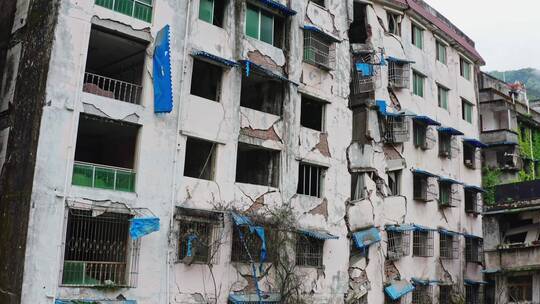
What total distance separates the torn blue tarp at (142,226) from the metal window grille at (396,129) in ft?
36.9

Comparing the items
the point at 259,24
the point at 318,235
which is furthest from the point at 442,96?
the point at 259,24

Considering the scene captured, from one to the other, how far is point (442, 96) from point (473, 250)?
733 cm

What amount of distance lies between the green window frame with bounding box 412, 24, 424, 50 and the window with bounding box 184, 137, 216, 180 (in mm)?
12527

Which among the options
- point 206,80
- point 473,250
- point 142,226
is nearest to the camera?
point 142,226

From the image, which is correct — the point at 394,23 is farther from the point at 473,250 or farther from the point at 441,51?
the point at 473,250

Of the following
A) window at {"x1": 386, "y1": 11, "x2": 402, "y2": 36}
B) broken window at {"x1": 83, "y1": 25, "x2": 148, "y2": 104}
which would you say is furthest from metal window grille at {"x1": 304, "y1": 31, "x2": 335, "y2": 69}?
broken window at {"x1": 83, "y1": 25, "x2": 148, "y2": 104}

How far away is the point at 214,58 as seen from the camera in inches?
658

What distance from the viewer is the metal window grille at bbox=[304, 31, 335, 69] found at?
19875mm

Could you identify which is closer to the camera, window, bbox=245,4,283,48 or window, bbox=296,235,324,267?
window, bbox=245,4,283,48

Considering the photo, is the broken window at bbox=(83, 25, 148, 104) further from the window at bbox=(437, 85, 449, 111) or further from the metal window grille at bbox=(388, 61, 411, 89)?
the window at bbox=(437, 85, 449, 111)

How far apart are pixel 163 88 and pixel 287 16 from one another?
20.8 feet

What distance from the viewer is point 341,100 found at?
68.9 feet

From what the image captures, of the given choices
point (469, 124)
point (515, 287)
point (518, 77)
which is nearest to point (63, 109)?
point (515, 287)

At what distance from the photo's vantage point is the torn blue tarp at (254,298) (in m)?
16.2
